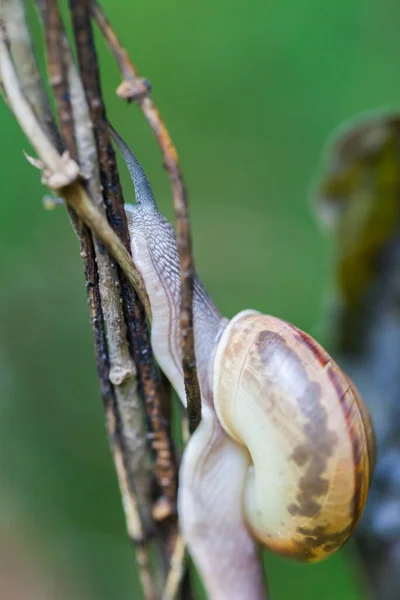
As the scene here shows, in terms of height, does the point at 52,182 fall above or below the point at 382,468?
above

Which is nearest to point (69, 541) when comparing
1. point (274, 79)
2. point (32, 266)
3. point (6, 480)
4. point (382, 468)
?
point (6, 480)

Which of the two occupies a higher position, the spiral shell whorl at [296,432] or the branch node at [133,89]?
the branch node at [133,89]

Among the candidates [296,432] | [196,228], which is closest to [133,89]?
[296,432]

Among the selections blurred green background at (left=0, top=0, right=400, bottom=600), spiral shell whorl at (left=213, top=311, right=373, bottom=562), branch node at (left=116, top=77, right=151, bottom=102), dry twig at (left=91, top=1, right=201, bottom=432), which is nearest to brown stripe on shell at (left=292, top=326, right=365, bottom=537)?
spiral shell whorl at (left=213, top=311, right=373, bottom=562)

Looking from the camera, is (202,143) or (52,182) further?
(202,143)

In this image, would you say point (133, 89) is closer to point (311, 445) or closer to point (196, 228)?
point (311, 445)

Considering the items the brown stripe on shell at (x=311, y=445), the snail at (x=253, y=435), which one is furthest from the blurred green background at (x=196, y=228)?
the brown stripe on shell at (x=311, y=445)

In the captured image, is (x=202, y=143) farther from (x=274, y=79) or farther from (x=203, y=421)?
(x=203, y=421)

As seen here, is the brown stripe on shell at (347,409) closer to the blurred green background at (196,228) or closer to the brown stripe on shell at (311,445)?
the brown stripe on shell at (311,445)
